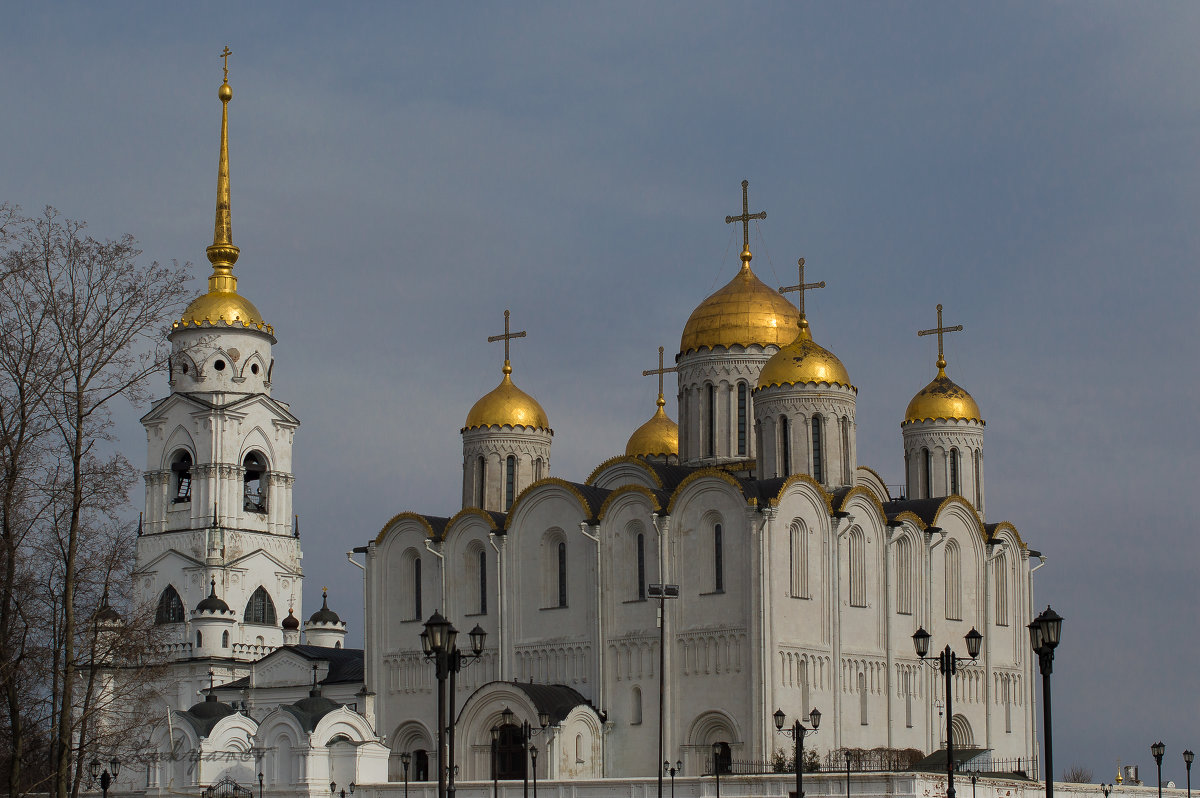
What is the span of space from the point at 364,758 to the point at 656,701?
7.46 meters

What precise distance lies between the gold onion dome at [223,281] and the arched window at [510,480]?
56.3 feet

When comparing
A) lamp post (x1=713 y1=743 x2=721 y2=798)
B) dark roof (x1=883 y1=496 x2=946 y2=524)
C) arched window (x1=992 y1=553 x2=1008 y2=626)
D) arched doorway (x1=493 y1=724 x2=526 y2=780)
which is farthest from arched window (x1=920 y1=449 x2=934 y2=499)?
arched doorway (x1=493 y1=724 x2=526 y2=780)

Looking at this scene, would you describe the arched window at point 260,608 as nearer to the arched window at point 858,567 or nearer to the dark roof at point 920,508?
the dark roof at point 920,508

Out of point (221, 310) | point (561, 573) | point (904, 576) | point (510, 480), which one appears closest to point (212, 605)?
point (221, 310)

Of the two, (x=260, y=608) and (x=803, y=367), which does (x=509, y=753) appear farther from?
(x=260, y=608)

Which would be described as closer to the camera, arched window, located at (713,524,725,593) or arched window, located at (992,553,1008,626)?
arched window, located at (713,524,725,593)

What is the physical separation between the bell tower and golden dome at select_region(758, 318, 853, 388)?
24.9 meters

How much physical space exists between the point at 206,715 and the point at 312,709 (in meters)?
5.64

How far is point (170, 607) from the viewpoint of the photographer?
64688mm

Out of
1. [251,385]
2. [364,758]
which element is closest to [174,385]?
[251,385]

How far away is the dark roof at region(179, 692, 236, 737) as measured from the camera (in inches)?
1922

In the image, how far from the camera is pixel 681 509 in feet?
143

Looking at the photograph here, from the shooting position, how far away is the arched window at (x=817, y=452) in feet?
151

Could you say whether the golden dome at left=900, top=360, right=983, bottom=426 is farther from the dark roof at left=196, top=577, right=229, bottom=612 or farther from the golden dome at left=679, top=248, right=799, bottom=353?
the dark roof at left=196, top=577, right=229, bottom=612
